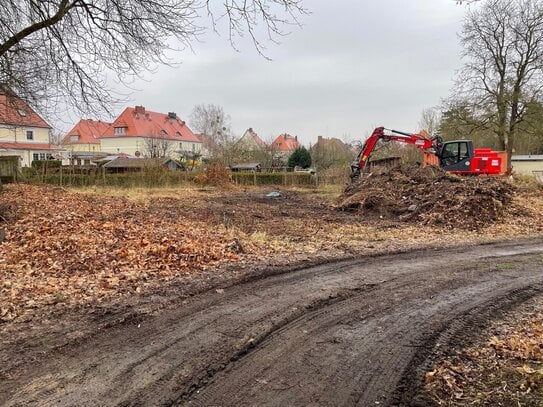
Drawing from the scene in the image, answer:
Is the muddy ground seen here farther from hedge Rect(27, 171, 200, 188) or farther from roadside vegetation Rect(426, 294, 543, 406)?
hedge Rect(27, 171, 200, 188)

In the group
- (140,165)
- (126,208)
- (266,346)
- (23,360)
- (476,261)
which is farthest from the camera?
(140,165)

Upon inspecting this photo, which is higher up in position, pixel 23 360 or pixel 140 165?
pixel 140 165

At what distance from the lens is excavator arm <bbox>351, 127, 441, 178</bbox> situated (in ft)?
63.9

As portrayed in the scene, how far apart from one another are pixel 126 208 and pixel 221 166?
60.0 ft

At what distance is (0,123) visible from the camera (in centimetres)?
1475

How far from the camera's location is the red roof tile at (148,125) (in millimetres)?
69312

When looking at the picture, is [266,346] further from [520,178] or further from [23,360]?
[520,178]

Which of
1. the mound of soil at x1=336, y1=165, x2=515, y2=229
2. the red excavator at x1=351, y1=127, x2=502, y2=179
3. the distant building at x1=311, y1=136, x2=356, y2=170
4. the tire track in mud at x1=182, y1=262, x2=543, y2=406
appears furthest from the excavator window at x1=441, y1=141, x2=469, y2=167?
the distant building at x1=311, y1=136, x2=356, y2=170

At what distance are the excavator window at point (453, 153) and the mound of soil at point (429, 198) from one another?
3.83 metres

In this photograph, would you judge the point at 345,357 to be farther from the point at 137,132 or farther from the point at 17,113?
the point at 137,132

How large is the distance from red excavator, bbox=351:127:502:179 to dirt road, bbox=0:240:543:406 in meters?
13.7

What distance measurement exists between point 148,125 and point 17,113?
59597 mm

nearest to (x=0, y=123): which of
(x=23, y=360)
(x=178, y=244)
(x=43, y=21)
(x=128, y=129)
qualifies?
(x=43, y=21)

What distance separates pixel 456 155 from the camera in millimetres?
19562
